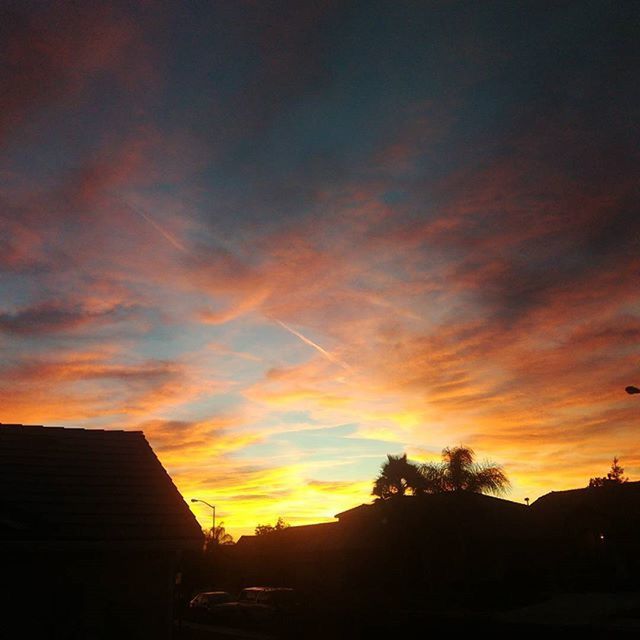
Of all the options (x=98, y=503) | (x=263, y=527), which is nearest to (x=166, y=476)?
(x=98, y=503)

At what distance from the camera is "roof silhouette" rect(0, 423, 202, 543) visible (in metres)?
12.8

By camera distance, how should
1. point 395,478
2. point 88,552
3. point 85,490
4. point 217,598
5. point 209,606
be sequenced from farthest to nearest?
point 395,478 < point 217,598 < point 209,606 < point 85,490 < point 88,552

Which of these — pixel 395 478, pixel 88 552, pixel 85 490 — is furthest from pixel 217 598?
pixel 88 552

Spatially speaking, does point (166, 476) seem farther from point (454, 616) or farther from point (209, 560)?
point (209, 560)

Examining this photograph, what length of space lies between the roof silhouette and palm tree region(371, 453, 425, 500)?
33.7m

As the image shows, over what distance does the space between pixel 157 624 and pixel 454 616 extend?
842 inches

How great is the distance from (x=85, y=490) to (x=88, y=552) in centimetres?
216

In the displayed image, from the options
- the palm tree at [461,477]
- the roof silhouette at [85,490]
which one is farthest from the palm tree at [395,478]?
the roof silhouette at [85,490]

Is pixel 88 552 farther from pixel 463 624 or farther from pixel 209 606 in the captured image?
pixel 209 606

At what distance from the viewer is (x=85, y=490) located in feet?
47.4

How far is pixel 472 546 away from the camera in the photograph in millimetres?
43625

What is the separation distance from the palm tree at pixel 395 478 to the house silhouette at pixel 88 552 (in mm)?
35521

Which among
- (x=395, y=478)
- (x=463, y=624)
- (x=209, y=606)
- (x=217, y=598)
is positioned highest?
(x=395, y=478)

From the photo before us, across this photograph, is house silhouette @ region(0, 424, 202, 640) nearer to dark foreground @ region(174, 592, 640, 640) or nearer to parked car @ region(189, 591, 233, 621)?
dark foreground @ region(174, 592, 640, 640)
